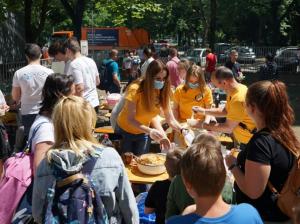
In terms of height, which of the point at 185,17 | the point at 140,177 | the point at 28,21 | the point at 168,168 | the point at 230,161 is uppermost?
the point at 185,17

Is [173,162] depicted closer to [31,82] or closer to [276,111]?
[276,111]

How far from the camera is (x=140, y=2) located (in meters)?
23.2

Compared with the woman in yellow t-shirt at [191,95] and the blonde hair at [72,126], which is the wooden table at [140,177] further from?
the blonde hair at [72,126]

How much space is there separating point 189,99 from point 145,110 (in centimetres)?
113

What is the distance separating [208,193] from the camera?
2.19 meters

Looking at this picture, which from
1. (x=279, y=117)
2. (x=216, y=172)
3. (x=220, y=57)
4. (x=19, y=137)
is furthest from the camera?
(x=220, y=57)

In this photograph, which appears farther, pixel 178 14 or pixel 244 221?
pixel 178 14

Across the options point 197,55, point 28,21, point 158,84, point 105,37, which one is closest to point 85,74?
point 158,84

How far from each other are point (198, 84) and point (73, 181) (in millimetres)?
3425

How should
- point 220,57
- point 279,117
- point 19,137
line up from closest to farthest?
point 279,117, point 19,137, point 220,57

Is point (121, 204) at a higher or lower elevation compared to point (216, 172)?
lower

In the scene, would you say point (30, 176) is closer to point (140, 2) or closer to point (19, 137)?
point (19, 137)

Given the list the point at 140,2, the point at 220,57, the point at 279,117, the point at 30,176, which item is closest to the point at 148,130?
the point at 30,176

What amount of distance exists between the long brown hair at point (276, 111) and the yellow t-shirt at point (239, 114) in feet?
5.12
